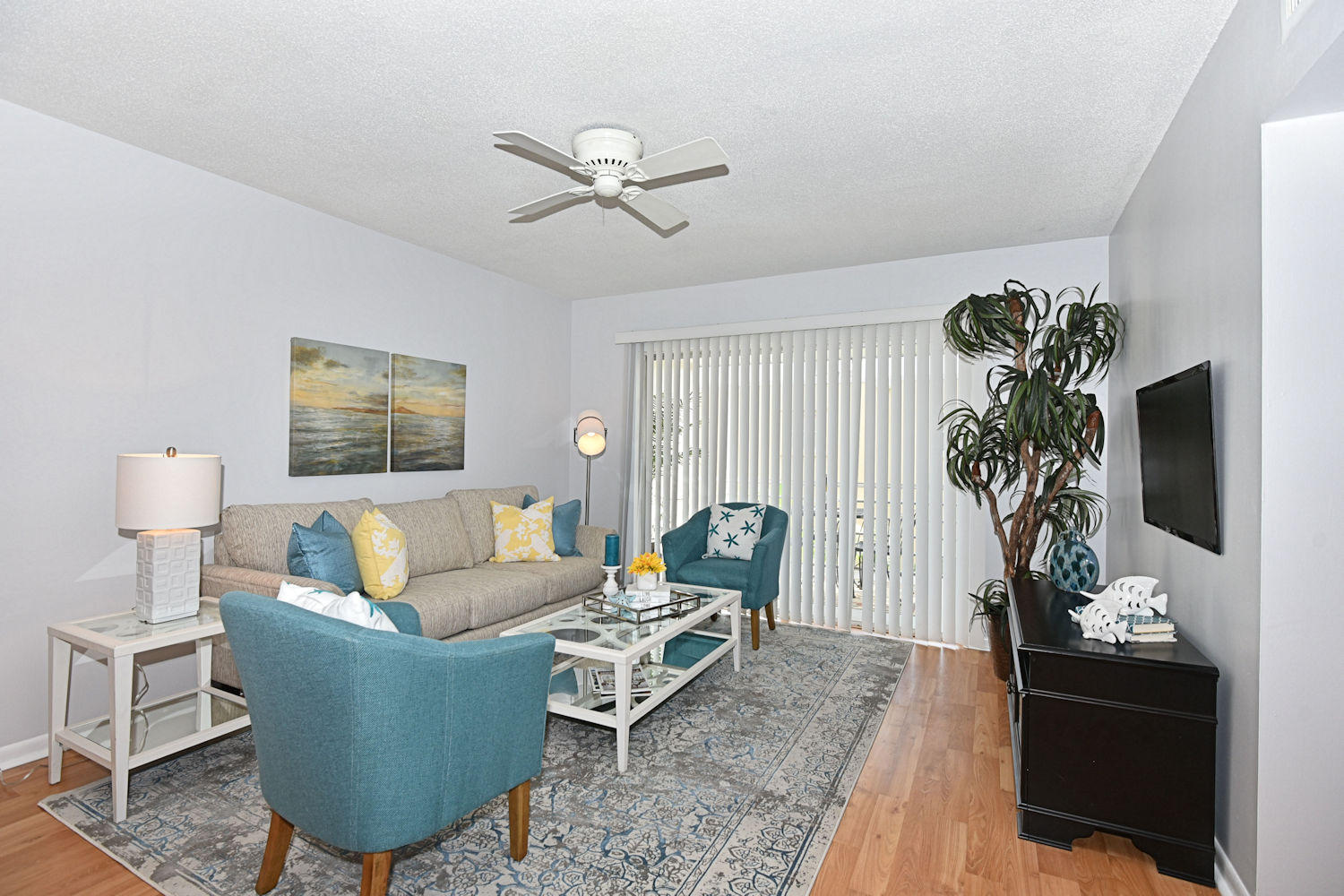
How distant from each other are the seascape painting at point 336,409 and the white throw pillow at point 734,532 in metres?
2.30

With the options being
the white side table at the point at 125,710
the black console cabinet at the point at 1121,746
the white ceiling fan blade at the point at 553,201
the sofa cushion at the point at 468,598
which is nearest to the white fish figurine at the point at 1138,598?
the black console cabinet at the point at 1121,746

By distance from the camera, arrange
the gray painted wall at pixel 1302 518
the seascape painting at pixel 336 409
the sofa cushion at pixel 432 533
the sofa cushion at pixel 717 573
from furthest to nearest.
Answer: the sofa cushion at pixel 717 573
the sofa cushion at pixel 432 533
the seascape painting at pixel 336 409
the gray painted wall at pixel 1302 518

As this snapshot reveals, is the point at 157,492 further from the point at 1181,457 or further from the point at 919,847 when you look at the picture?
the point at 1181,457

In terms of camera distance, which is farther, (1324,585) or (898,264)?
(898,264)

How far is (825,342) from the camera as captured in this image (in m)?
5.12

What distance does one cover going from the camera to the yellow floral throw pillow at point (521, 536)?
15.1ft

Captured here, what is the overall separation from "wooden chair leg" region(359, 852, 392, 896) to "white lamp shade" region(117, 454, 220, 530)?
1668mm

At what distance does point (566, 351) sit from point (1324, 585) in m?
5.33

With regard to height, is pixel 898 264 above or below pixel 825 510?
above

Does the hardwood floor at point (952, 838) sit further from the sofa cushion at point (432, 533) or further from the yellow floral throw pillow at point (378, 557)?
the sofa cushion at point (432, 533)

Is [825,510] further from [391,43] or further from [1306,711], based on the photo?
[391,43]

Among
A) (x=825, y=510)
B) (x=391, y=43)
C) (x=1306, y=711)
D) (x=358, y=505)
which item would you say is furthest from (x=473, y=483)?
(x=1306, y=711)

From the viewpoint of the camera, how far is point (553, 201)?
116 inches

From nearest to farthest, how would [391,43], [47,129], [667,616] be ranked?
[391,43]
[47,129]
[667,616]
